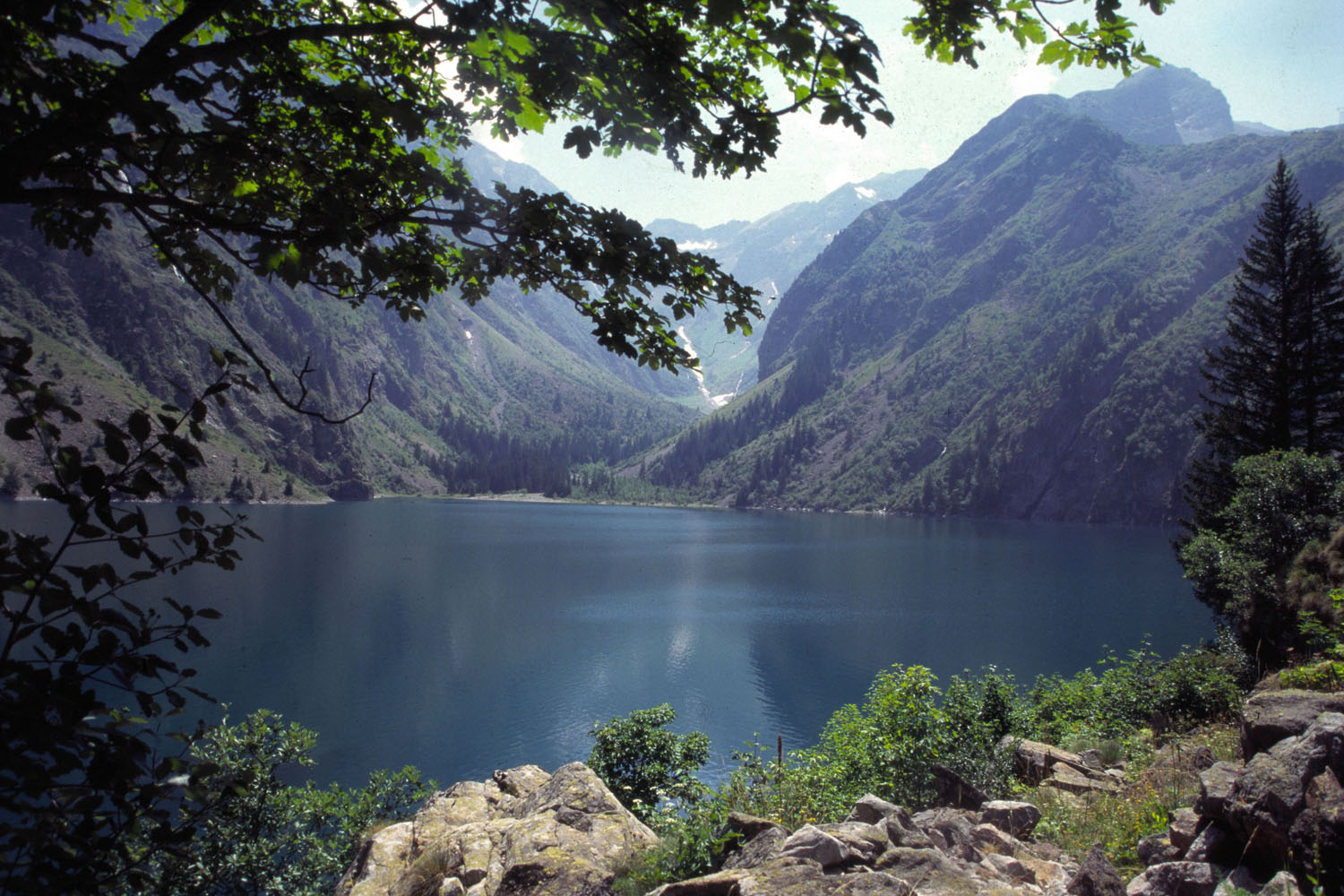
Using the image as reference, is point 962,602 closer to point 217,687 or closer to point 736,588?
point 736,588

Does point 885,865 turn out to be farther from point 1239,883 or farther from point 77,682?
point 77,682

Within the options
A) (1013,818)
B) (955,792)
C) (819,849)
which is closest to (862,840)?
(819,849)

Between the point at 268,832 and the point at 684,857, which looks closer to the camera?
the point at 684,857

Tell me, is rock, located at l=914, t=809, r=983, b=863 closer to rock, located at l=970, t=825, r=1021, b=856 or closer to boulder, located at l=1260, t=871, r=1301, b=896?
rock, located at l=970, t=825, r=1021, b=856

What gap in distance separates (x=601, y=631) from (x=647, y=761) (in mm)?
32320

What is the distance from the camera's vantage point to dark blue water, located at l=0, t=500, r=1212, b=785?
32469 mm

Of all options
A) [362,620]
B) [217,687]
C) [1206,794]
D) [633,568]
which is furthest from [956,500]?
[1206,794]

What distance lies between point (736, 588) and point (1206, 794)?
63.5m

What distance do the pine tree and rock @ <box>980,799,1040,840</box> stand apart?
2975 centimetres

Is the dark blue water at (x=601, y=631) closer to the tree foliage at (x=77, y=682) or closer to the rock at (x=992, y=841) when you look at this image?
the rock at (x=992, y=841)

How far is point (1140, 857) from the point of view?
6.78 meters

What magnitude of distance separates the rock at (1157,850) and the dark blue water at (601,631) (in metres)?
22.5

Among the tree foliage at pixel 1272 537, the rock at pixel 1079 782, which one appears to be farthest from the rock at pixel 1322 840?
the tree foliage at pixel 1272 537

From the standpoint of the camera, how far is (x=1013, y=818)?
370 inches
